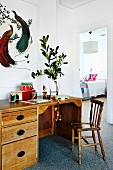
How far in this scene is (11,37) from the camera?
8.59 ft

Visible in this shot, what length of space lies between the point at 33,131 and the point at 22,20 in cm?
172

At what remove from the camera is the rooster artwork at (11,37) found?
2.53m

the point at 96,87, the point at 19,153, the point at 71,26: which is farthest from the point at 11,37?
the point at 96,87

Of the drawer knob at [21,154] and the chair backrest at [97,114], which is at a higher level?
the chair backrest at [97,114]

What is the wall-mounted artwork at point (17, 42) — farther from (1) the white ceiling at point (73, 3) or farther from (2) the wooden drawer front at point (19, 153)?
(1) the white ceiling at point (73, 3)

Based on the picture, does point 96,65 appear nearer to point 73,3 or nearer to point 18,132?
point 73,3

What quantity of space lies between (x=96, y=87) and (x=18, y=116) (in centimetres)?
569

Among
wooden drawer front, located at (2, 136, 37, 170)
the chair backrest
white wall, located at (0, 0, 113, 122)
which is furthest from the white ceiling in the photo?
wooden drawer front, located at (2, 136, 37, 170)

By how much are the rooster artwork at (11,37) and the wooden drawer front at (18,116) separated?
0.93m

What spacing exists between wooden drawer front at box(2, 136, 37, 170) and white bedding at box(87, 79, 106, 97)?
16.8ft

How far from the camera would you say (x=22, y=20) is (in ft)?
9.03

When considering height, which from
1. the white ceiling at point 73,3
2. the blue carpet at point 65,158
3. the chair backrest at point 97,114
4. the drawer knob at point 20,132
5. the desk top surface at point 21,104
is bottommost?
the blue carpet at point 65,158

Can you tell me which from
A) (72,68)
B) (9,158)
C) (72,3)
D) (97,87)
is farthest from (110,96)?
(97,87)

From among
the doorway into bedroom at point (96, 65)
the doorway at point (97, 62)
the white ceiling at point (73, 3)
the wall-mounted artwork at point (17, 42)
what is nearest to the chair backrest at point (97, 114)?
the wall-mounted artwork at point (17, 42)
